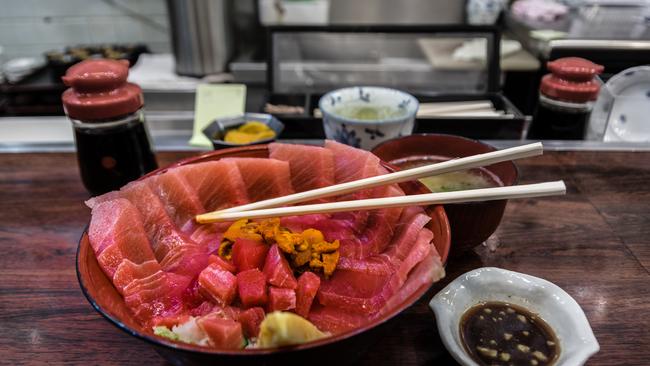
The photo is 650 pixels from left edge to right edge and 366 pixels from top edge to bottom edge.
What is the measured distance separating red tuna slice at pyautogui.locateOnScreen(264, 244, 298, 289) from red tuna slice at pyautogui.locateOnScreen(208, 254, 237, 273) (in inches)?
3.1

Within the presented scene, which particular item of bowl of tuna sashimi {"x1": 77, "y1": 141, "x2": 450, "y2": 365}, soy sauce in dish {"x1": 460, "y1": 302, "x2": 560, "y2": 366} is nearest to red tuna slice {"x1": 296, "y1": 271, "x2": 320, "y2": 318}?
bowl of tuna sashimi {"x1": 77, "y1": 141, "x2": 450, "y2": 365}

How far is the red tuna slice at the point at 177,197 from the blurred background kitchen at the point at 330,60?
0.79 meters

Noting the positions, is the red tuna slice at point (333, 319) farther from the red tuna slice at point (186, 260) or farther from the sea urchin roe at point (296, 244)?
the red tuna slice at point (186, 260)

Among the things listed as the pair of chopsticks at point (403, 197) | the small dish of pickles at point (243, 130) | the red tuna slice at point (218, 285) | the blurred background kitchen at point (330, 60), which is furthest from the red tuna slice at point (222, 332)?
the blurred background kitchen at point (330, 60)

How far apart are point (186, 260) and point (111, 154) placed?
68cm

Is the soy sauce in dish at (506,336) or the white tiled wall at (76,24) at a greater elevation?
the white tiled wall at (76,24)

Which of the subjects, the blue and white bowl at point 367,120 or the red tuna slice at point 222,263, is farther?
the blue and white bowl at point 367,120

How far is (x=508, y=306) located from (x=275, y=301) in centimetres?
56

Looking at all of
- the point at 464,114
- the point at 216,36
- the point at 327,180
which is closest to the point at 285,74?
the point at 216,36

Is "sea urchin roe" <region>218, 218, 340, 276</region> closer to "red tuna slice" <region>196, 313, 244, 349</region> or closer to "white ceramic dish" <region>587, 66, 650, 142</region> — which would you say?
"red tuna slice" <region>196, 313, 244, 349</region>

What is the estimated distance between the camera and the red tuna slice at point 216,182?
1199mm

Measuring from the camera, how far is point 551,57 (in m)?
3.33

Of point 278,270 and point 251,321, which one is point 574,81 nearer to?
point 278,270

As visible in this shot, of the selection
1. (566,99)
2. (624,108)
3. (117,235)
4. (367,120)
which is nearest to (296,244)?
(117,235)
